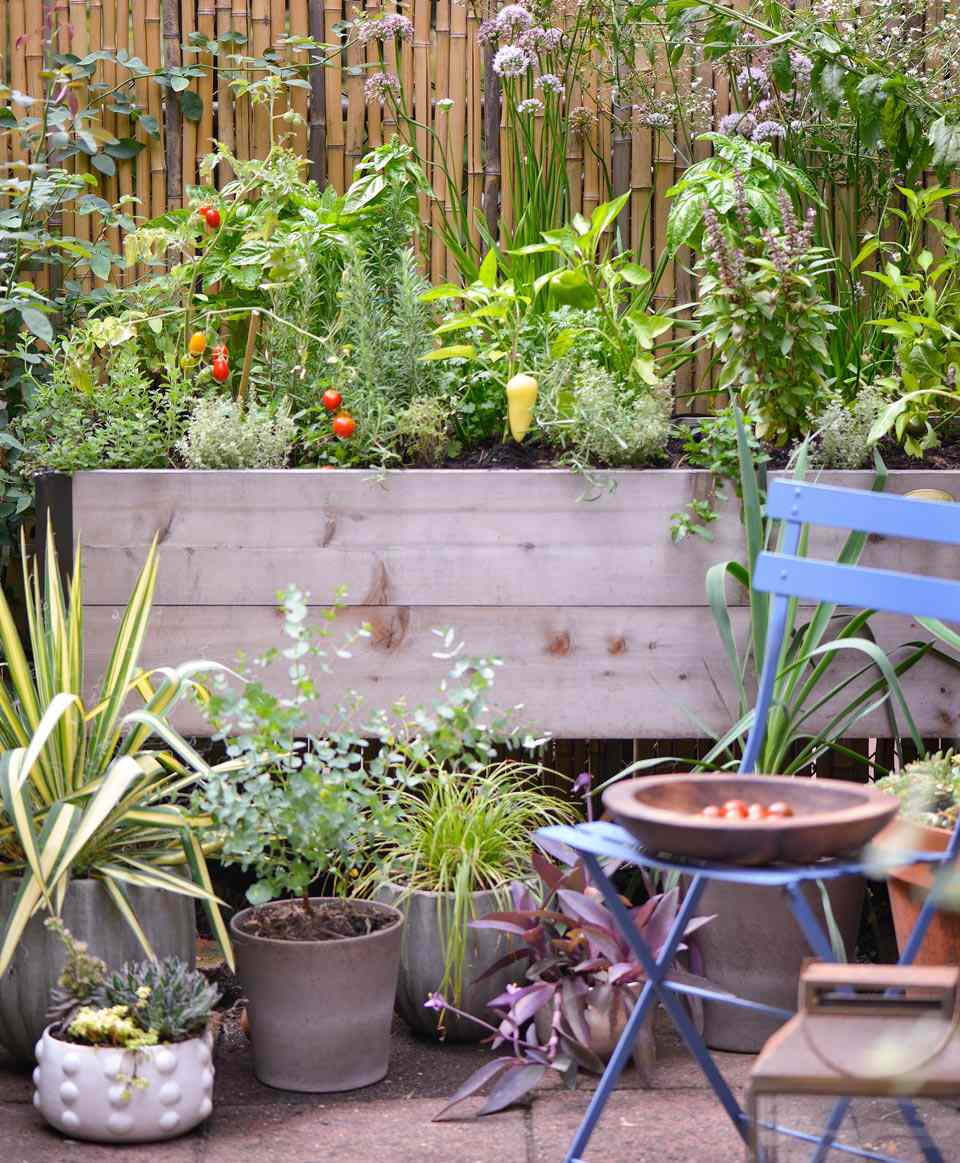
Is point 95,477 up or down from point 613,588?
up

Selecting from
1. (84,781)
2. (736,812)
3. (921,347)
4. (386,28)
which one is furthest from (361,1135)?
(386,28)

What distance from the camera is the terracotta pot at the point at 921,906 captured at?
89.7 inches

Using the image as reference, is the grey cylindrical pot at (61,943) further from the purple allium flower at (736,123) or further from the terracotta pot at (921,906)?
the purple allium flower at (736,123)

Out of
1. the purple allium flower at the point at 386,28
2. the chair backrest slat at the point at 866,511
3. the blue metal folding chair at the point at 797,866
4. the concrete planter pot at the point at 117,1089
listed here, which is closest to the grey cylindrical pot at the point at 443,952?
the concrete planter pot at the point at 117,1089

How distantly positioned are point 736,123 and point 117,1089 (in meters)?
2.57

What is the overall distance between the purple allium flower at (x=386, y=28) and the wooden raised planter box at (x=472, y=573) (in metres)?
1.23

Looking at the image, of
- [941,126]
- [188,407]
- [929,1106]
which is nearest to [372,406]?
[188,407]

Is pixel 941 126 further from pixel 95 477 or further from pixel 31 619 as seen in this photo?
pixel 31 619

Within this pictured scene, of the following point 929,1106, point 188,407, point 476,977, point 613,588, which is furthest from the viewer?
point 188,407

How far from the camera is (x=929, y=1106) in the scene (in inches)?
93.8

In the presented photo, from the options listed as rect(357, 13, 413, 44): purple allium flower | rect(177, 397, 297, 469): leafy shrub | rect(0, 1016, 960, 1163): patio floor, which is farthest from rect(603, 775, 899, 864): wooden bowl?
rect(357, 13, 413, 44): purple allium flower

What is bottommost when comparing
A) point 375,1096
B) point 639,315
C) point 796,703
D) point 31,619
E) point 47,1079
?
point 375,1096

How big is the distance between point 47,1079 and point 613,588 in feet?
4.59

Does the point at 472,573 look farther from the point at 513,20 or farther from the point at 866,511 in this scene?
the point at 513,20
